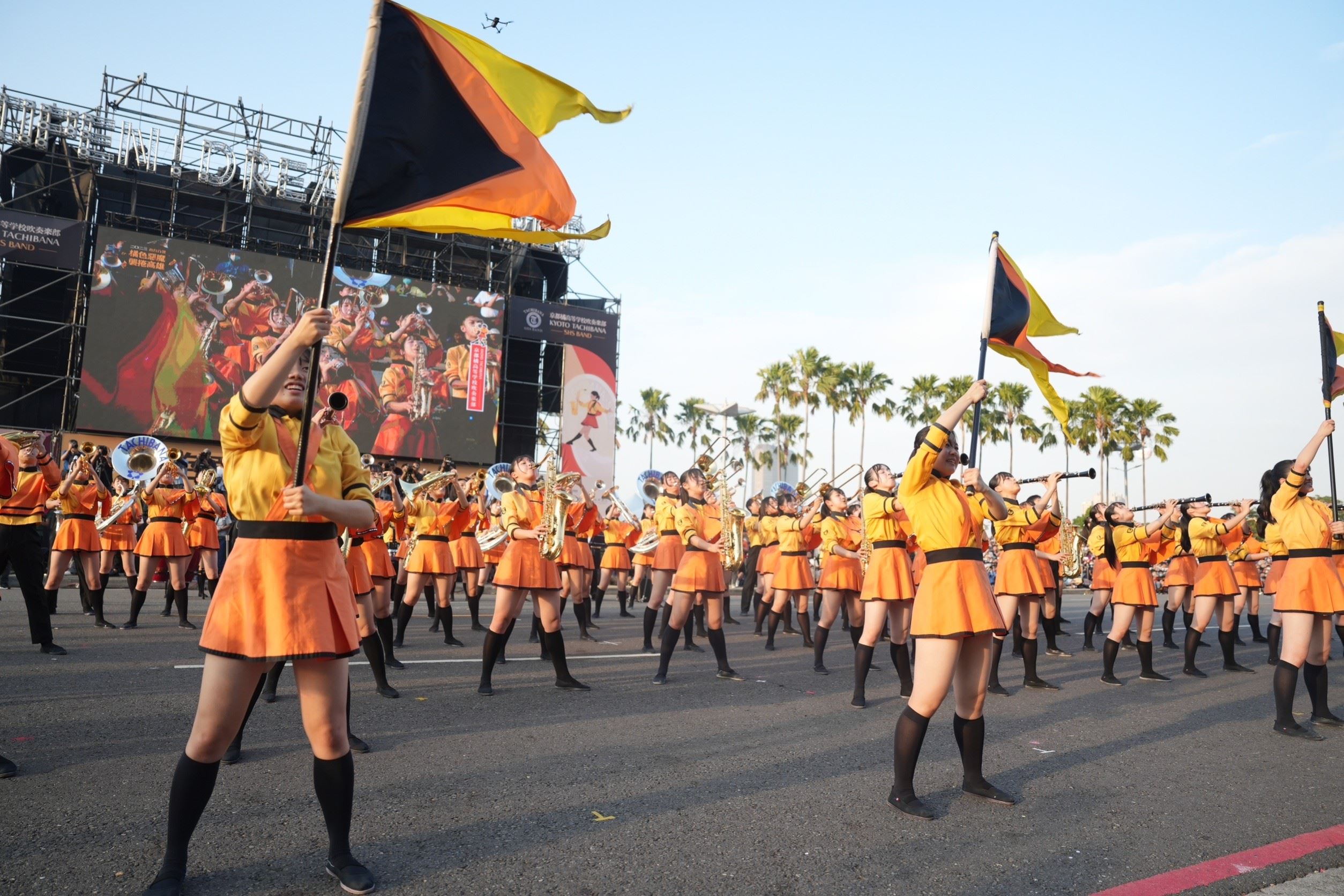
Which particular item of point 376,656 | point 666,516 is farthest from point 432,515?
point 376,656

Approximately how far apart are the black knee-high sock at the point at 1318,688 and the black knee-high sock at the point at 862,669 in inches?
133

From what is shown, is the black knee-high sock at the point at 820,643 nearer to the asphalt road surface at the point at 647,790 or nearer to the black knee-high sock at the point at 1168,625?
the asphalt road surface at the point at 647,790

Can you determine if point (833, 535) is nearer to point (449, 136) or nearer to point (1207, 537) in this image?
point (1207, 537)

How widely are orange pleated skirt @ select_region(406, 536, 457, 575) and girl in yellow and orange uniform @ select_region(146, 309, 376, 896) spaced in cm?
647

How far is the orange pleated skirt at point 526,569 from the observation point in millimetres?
7527

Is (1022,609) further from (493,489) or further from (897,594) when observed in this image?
(493,489)

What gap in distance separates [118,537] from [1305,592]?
14235mm

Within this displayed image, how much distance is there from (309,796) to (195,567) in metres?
12.3

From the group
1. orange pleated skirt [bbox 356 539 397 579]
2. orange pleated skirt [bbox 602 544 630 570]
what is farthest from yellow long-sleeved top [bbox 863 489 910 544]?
orange pleated skirt [bbox 602 544 630 570]

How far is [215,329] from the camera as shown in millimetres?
28312

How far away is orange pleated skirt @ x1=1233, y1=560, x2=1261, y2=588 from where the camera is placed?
528 inches

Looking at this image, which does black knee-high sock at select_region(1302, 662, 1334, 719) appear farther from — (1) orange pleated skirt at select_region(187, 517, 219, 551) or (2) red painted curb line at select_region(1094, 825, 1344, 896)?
(1) orange pleated skirt at select_region(187, 517, 219, 551)

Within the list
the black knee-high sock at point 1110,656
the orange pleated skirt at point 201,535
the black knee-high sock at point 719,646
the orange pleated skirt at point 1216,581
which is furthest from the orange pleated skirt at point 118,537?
the orange pleated skirt at point 1216,581

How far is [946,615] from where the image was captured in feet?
15.2
